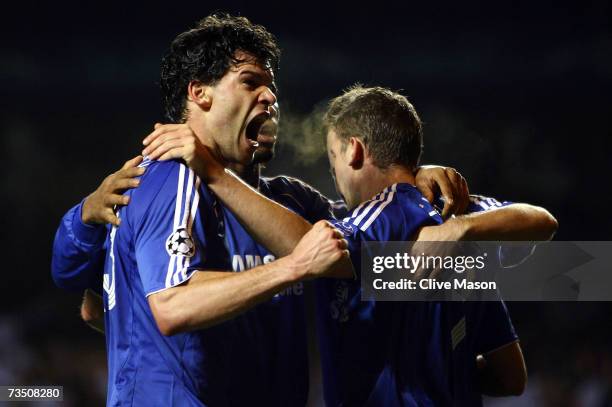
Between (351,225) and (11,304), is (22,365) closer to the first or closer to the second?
(11,304)

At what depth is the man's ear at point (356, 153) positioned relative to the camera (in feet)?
7.65

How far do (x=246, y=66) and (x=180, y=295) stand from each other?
2.67ft

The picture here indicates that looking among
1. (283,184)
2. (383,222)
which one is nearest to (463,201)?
(383,222)

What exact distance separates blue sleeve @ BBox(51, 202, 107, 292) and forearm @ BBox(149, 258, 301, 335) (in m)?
0.57

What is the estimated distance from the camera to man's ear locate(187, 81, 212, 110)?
2.28 meters

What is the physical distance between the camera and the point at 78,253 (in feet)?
7.47

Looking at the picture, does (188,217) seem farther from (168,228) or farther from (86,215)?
(86,215)

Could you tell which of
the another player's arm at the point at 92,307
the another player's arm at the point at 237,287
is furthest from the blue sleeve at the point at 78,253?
the another player's arm at the point at 237,287

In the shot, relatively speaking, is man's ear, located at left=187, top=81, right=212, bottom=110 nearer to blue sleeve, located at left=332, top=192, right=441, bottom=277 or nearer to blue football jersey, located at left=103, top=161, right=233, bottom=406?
blue football jersey, located at left=103, top=161, right=233, bottom=406

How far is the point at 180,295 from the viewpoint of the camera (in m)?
1.73

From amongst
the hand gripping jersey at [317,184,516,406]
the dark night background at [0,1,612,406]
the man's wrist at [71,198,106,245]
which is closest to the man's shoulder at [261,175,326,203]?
the hand gripping jersey at [317,184,516,406]

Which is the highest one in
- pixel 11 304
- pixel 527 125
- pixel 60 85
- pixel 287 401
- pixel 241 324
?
pixel 60 85

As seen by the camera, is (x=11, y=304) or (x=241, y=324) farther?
(x=11, y=304)

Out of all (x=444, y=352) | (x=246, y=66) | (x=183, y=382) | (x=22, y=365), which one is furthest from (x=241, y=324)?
(x=22, y=365)
